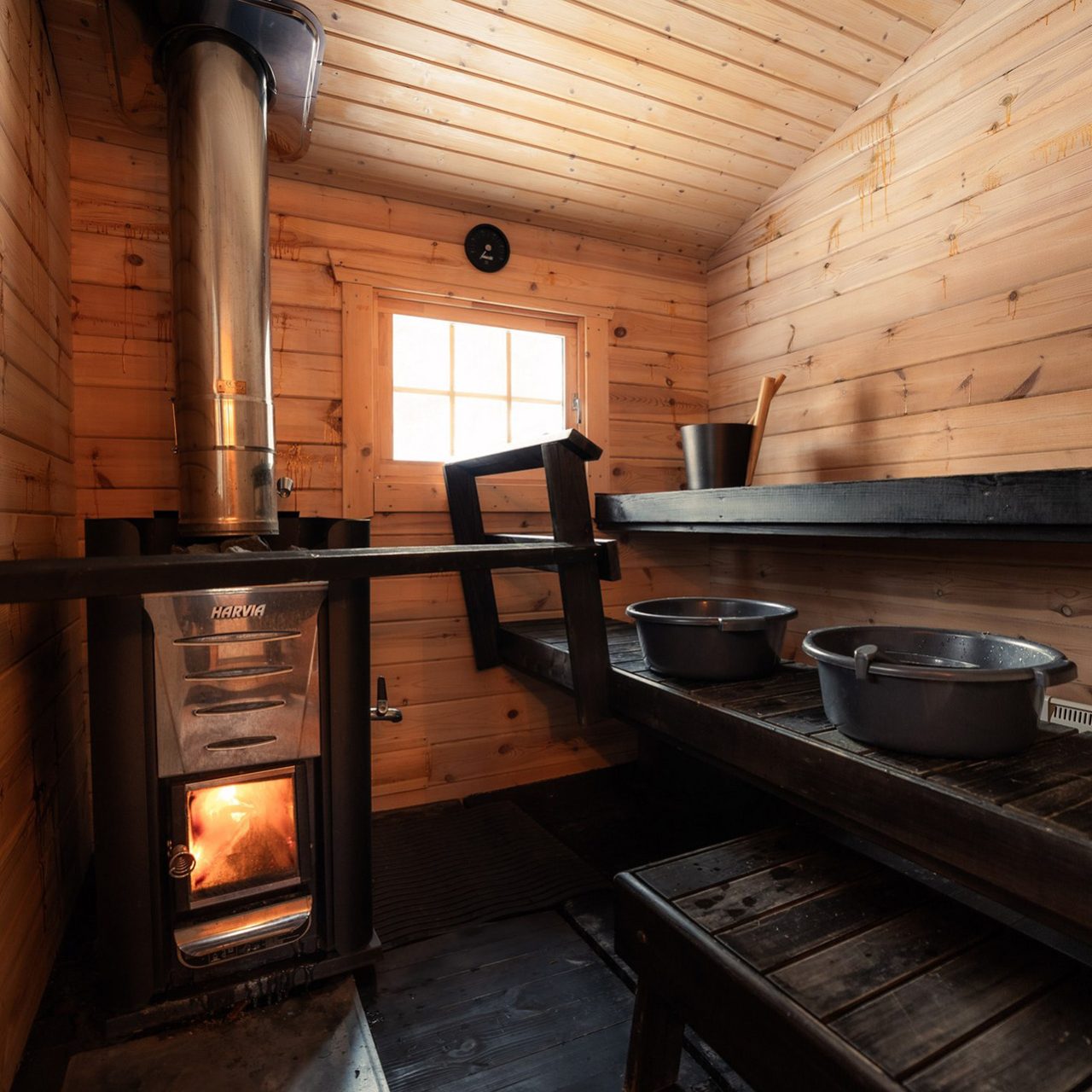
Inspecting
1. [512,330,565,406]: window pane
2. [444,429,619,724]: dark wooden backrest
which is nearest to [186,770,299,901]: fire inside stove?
[444,429,619,724]: dark wooden backrest

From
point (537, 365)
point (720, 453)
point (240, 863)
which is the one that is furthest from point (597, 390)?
point (240, 863)

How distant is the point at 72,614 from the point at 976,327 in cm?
254

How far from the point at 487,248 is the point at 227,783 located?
6.11ft

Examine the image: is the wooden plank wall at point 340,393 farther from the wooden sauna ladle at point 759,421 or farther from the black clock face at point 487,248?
the wooden sauna ladle at point 759,421

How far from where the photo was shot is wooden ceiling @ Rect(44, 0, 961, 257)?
176cm

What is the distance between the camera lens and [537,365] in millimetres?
2621

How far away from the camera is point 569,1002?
56.4 inches

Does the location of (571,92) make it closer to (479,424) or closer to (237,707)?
(479,424)

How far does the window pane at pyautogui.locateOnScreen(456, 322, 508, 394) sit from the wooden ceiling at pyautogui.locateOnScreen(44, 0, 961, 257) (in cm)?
40

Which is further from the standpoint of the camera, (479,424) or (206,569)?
(479,424)

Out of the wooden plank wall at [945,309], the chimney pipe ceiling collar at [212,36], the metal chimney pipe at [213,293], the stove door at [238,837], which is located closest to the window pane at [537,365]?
the wooden plank wall at [945,309]

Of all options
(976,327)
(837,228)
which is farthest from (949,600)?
(837,228)

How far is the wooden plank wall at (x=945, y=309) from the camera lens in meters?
→ 1.71

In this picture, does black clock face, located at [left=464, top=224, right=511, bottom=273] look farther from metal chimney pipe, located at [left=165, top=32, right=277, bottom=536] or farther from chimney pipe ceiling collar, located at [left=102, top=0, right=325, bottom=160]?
metal chimney pipe, located at [left=165, top=32, right=277, bottom=536]
